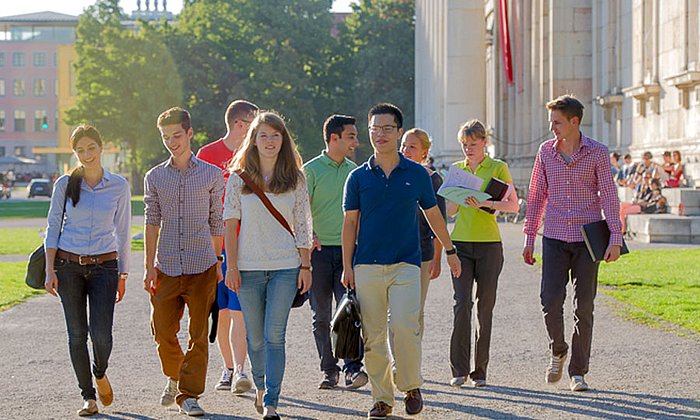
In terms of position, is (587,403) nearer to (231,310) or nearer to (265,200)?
(265,200)

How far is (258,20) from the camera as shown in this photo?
77188mm

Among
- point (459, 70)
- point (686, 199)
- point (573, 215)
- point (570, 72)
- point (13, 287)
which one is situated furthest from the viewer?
point (459, 70)

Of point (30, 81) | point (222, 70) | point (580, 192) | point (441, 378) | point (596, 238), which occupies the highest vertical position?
point (30, 81)

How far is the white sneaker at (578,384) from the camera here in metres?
8.75

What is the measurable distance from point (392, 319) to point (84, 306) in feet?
6.10

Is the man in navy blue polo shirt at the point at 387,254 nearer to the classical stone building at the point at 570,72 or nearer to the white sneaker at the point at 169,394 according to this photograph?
the white sneaker at the point at 169,394

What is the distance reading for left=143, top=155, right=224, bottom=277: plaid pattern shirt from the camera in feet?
27.3

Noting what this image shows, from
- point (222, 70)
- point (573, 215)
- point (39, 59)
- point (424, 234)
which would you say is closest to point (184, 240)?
point (424, 234)

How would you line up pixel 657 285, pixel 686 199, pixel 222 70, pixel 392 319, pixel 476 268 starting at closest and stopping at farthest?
1. pixel 392 319
2. pixel 476 268
3. pixel 657 285
4. pixel 686 199
5. pixel 222 70

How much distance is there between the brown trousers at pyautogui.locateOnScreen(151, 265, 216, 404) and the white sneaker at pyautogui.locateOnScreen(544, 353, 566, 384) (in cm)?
230

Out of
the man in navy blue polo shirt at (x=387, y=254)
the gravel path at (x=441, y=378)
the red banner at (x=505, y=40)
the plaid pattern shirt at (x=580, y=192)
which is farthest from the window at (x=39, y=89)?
the man in navy blue polo shirt at (x=387, y=254)

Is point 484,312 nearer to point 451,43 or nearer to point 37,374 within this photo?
point 37,374

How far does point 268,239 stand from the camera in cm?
794

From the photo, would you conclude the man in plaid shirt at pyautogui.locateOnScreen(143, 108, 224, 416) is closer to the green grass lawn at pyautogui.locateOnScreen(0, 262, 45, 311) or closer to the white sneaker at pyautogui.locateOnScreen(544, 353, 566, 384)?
the white sneaker at pyautogui.locateOnScreen(544, 353, 566, 384)
